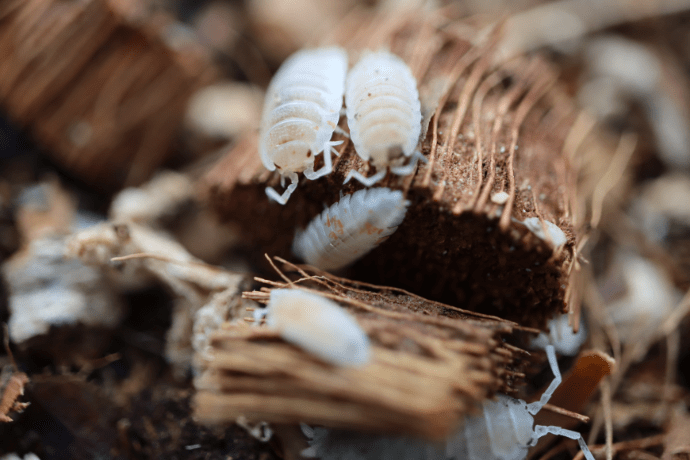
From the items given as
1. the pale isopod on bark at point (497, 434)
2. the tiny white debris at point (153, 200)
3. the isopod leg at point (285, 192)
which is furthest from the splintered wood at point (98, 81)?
the pale isopod on bark at point (497, 434)

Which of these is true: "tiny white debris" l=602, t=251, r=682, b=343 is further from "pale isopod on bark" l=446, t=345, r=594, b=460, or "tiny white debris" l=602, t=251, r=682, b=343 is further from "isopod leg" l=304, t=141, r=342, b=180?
"isopod leg" l=304, t=141, r=342, b=180

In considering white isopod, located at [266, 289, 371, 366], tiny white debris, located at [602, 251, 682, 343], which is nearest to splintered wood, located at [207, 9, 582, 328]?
white isopod, located at [266, 289, 371, 366]

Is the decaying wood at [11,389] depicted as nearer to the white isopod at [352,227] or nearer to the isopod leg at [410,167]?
the white isopod at [352,227]

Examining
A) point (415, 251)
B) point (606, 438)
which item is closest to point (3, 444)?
point (415, 251)

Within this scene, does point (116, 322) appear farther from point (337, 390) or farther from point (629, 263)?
point (629, 263)

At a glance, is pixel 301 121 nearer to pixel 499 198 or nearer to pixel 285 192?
pixel 285 192

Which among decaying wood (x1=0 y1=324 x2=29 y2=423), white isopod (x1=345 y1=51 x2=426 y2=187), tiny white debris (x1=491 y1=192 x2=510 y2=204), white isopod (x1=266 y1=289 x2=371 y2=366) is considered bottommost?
decaying wood (x1=0 y1=324 x2=29 y2=423)
